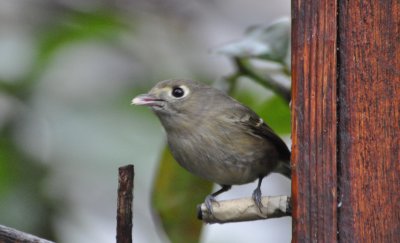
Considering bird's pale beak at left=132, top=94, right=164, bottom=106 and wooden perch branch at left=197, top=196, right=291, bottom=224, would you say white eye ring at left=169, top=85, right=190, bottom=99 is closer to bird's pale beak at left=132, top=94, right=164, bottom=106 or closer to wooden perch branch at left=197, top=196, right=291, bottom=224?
bird's pale beak at left=132, top=94, right=164, bottom=106

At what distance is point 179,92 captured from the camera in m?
4.73

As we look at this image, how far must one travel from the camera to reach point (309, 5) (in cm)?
348

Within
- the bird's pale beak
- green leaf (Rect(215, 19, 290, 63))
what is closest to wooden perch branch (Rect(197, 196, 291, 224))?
the bird's pale beak

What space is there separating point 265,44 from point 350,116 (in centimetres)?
124

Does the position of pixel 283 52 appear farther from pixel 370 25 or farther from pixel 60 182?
pixel 60 182

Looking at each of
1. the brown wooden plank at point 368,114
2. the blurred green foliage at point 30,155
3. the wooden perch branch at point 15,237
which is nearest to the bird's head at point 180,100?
the blurred green foliage at point 30,155

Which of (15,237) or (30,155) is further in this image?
(30,155)

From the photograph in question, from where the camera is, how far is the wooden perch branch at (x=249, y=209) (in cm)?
357

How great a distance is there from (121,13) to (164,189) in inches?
75.3

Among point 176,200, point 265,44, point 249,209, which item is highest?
point 265,44

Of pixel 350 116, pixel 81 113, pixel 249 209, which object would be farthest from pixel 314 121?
pixel 81 113

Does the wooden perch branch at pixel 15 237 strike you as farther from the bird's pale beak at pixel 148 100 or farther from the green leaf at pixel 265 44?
the green leaf at pixel 265 44

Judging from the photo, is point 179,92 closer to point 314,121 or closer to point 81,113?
point 81,113

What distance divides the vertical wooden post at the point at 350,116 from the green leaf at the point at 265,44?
1065mm
